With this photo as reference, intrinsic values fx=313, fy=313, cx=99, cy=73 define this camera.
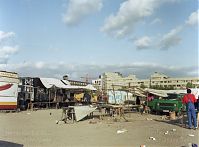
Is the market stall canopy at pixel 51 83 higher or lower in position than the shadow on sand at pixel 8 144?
higher

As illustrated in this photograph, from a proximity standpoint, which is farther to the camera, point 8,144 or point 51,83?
point 51,83

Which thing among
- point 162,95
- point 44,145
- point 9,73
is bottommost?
point 44,145

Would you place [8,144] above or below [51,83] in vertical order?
below

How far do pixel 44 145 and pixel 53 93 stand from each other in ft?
91.8

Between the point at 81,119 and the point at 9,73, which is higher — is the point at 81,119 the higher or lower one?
the lower one

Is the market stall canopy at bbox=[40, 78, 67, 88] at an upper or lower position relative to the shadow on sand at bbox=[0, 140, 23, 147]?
upper

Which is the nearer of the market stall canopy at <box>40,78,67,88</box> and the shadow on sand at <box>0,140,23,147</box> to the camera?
the shadow on sand at <box>0,140,23,147</box>

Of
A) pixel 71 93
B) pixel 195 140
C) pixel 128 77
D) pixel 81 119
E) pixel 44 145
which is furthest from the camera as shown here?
pixel 128 77

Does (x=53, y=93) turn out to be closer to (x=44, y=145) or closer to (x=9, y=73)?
(x=9, y=73)

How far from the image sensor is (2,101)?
2688 centimetres

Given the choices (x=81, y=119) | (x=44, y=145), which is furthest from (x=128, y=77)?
(x=44, y=145)

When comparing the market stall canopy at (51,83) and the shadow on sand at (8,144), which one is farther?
the market stall canopy at (51,83)

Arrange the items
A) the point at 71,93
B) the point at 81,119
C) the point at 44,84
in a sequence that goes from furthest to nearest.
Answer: the point at 71,93
the point at 44,84
the point at 81,119

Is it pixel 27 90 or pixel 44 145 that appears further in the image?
pixel 27 90
